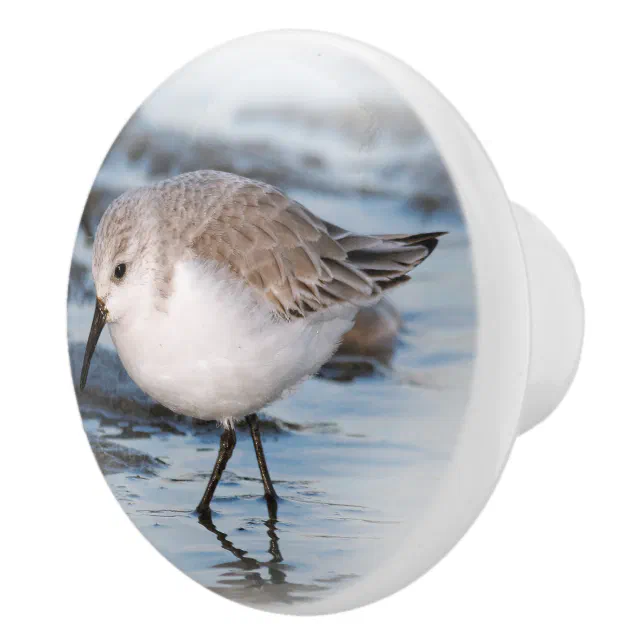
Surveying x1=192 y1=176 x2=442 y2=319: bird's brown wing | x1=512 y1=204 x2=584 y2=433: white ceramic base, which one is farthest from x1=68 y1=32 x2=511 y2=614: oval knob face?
x1=512 y1=204 x2=584 y2=433: white ceramic base

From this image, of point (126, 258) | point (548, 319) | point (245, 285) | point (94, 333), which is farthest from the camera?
point (548, 319)

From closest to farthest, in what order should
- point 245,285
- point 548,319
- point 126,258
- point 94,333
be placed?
1. point 245,285
2. point 126,258
3. point 94,333
4. point 548,319

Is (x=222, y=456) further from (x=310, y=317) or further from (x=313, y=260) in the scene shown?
(x=313, y=260)

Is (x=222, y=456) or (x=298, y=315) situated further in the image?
(x=222, y=456)

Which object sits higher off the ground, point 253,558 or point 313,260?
point 313,260

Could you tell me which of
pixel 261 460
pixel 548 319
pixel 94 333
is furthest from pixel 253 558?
pixel 548 319

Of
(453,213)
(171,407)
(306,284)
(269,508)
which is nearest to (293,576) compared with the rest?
(269,508)

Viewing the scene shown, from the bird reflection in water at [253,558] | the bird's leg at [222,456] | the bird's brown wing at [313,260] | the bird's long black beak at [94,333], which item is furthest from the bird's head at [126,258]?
the bird reflection in water at [253,558]
